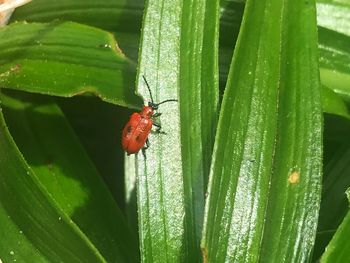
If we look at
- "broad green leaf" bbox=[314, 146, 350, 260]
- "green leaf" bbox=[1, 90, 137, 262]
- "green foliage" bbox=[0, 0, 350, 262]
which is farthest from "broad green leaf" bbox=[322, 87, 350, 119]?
"green leaf" bbox=[1, 90, 137, 262]

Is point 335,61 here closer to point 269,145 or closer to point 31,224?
point 269,145

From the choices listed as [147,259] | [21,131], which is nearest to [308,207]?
[147,259]

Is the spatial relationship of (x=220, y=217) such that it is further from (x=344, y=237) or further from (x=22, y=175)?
(x=22, y=175)

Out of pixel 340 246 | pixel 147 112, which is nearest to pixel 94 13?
pixel 147 112

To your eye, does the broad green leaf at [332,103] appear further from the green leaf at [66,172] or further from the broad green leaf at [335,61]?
the green leaf at [66,172]

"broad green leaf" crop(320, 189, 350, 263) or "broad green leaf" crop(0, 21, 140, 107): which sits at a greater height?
"broad green leaf" crop(0, 21, 140, 107)

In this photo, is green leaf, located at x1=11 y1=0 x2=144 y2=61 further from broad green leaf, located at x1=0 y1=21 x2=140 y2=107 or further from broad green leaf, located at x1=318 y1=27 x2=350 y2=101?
broad green leaf, located at x1=318 y1=27 x2=350 y2=101
